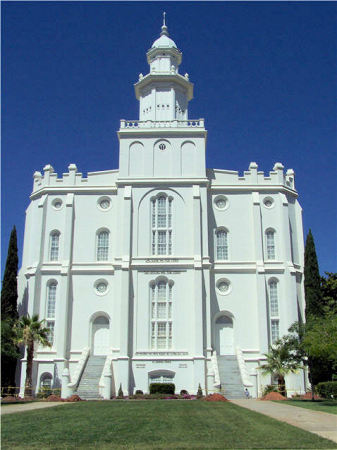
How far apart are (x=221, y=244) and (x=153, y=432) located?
1069 inches

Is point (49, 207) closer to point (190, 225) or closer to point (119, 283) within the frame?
point (119, 283)

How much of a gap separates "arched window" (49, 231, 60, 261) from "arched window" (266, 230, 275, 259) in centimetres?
1744

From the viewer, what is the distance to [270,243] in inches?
1607

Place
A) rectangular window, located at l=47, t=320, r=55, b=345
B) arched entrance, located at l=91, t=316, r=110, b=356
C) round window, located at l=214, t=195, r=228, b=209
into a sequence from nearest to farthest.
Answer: rectangular window, located at l=47, t=320, r=55, b=345 → arched entrance, located at l=91, t=316, r=110, b=356 → round window, located at l=214, t=195, r=228, b=209

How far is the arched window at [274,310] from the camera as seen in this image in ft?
126

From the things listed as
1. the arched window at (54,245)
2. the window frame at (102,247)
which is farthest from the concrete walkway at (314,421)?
the arched window at (54,245)

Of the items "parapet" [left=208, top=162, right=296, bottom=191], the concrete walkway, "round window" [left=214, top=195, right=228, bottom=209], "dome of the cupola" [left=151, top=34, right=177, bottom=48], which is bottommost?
the concrete walkway

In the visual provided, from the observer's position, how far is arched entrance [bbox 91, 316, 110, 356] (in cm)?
3853

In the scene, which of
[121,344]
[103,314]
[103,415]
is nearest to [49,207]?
[103,314]

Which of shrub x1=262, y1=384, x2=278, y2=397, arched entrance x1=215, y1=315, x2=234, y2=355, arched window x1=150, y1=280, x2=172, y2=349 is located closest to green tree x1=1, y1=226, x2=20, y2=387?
arched window x1=150, y1=280, x2=172, y2=349

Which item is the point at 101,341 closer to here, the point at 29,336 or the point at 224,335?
the point at 29,336

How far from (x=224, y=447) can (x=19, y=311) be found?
32123 mm

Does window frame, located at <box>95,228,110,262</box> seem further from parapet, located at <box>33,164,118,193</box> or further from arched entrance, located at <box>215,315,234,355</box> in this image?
arched entrance, located at <box>215,315,234,355</box>

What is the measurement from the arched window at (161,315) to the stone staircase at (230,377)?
4207 mm
